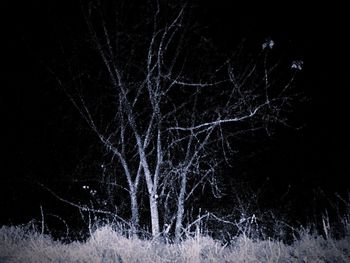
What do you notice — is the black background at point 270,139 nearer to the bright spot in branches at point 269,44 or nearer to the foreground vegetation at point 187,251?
the bright spot in branches at point 269,44

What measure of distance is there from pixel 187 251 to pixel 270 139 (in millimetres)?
6982

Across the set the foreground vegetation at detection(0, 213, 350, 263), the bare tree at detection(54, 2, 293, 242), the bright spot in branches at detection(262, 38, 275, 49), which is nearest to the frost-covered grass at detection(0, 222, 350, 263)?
the foreground vegetation at detection(0, 213, 350, 263)

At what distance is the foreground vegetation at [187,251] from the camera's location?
4695 millimetres

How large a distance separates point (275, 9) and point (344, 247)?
17.3ft

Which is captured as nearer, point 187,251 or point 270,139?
point 187,251

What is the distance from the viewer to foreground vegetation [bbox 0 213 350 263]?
4.70m

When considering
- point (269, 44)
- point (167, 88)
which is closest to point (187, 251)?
point (269, 44)

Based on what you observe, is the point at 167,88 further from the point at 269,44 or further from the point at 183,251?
the point at 183,251

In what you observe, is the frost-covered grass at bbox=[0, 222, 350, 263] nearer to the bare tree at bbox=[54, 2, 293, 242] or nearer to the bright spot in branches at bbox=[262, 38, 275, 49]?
the bare tree at bbox=[54, 2, 293, 242]

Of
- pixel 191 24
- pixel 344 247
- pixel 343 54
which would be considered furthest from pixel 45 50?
pixel 344 247

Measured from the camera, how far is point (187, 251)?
5285 millimetres

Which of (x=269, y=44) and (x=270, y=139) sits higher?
(x=269, y=44)

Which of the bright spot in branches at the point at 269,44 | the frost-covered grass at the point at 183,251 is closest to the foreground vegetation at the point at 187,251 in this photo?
the frost-covered grass at the point at 183,251

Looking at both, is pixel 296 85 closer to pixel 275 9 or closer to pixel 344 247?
pixel 275 9
